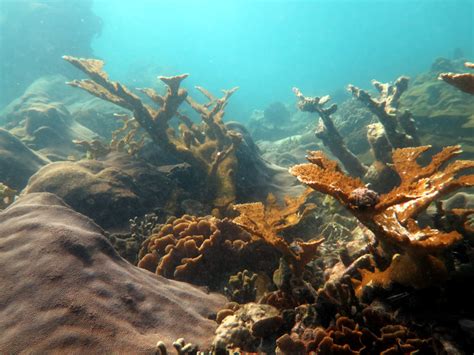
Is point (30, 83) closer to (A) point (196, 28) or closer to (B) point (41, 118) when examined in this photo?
(B) point (41, 118)

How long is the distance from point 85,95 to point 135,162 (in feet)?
76.7

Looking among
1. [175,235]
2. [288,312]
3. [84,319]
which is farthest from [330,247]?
[84,319]

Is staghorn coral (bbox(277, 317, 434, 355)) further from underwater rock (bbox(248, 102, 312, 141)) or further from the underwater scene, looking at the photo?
underwater rock (bbox(248, 102, 312, 141))

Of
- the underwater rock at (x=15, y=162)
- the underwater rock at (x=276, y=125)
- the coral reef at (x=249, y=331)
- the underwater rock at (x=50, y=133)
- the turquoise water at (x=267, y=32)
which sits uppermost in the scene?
the turquoise water at (x=267, y=32)

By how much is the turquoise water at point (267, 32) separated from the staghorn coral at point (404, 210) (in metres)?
100

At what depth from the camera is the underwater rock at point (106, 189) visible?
5602 millimetres

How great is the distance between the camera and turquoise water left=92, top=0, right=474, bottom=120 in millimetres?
114750

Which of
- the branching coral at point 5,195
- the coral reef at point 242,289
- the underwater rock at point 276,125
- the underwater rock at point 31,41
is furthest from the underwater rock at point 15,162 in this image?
the underwater rock at point 31,41

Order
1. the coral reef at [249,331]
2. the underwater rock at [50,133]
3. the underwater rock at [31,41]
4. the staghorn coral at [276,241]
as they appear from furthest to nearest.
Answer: the underwater rock at [31,41] → the underwater rock at [50,133] → the staghorn coral at [276,241] → the coral reef at [249,331]

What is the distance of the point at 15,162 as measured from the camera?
9.16m

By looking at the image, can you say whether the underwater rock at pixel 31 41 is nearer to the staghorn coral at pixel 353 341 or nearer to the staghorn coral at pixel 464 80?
the staghorn coral at pixel 464 80

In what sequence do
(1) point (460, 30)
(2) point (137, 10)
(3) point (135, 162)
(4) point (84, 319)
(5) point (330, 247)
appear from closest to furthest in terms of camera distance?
1. (4) point (84, 319)
2. (5) point (330, 247)
3. (3) point (135, 162)
4. (1) point (460, 30)
5. (2) point (137, 10)

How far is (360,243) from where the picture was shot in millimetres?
3922

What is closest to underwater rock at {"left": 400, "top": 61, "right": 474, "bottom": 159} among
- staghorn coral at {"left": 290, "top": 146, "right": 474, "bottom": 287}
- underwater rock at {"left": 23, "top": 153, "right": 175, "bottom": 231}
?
staghorn coral at {"left": 290, "top": 146, "right": 474, "bottom": 287}
